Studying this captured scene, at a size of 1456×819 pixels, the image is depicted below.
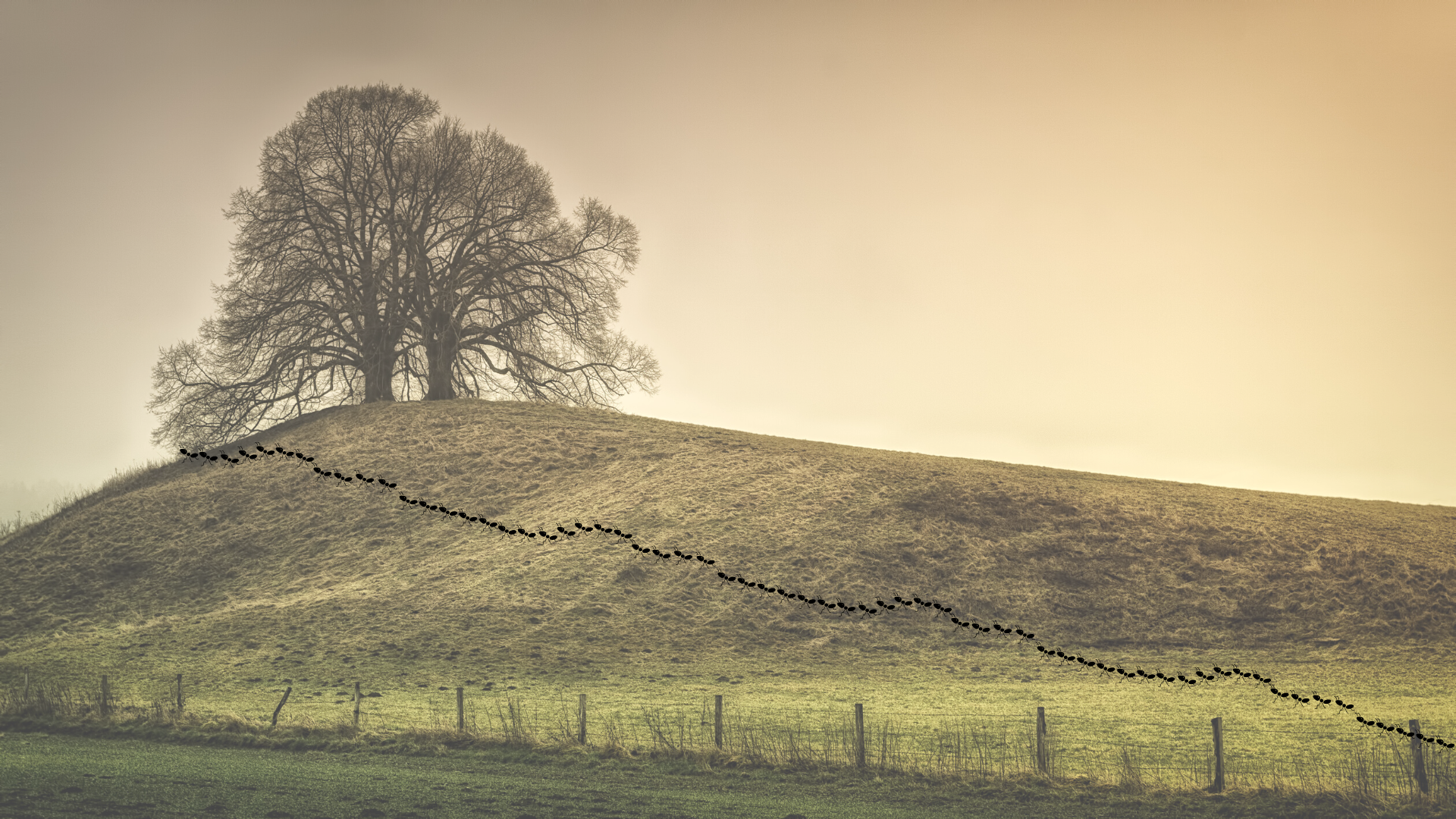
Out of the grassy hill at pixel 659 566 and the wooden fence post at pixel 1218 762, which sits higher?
the grassy hill at pixel 659 566

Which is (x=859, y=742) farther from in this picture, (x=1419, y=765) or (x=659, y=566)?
(x=659, y=566)

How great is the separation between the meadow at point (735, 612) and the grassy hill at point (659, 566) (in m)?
0.12

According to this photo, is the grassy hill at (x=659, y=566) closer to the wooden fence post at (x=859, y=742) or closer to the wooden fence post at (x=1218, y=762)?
the wooden fence post at (x=859, y=742)

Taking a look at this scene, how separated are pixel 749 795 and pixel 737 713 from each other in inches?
222

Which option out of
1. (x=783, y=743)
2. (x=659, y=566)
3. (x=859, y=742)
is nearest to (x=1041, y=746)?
(x=859, y=742)

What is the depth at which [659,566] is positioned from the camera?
105 ft

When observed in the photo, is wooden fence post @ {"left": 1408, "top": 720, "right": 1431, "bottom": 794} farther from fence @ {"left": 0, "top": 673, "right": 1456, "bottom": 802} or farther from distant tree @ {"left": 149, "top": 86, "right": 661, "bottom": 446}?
distant tree @ {"left": 149, "top": 86, "right": 661, "bottom": 446}

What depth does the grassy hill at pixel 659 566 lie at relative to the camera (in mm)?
28359

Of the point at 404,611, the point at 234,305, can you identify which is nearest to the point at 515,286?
the point at 234,305

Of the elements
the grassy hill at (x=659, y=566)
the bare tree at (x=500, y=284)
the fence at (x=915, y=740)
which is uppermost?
the bare tree at (x=500, y=284)

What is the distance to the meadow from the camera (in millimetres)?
18594

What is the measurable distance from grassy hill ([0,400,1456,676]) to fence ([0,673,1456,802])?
15.5 ft

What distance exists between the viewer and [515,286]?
46.3 meters

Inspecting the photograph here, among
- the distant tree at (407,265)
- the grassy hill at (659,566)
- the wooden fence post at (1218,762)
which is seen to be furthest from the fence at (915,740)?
the distant tree at (407,265)
